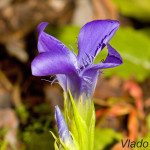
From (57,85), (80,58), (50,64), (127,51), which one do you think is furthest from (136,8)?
(50,64)

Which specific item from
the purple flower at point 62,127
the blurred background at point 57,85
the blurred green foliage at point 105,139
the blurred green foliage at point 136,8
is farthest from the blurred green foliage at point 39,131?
the blurred green foliage at point 136,8

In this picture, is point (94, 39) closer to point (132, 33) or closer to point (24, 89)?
point (24, 89)

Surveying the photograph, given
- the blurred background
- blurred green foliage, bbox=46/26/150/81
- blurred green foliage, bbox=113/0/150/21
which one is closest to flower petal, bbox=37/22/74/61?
the blurred background

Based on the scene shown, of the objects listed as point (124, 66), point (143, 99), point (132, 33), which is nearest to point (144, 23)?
point (132, 33)

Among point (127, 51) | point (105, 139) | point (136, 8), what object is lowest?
point (105, 139)

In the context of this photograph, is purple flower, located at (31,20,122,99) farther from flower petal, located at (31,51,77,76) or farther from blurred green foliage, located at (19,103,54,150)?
A: blurred green foliage, located at (19,103,54,150)

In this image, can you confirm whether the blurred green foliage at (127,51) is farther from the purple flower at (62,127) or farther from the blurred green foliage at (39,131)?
the purple flower at (62,127)

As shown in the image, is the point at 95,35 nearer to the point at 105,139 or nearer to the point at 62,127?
the point at 62,127
